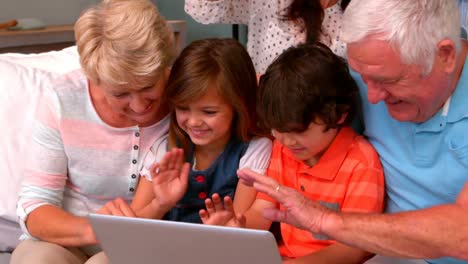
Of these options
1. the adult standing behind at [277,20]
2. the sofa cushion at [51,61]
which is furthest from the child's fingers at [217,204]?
the sofa cushion at [51,61]

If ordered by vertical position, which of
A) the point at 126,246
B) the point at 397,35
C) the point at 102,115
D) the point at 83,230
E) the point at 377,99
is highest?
the point at 397,35

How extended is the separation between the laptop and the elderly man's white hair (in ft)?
1.48

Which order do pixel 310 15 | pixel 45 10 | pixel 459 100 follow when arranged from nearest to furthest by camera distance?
pixel 459 100 → pixel 310 15 → pixel 45 10

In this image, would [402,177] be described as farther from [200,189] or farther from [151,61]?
[151,61]

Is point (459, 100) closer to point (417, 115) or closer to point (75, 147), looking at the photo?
point (417, 115)

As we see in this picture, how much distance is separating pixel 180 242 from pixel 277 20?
0.83 metres

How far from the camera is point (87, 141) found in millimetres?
1600

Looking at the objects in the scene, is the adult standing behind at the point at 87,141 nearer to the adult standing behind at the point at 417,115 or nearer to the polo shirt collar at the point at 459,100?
the adult standing behind at the point at 417,115

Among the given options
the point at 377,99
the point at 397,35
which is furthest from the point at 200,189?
the point at 397,35

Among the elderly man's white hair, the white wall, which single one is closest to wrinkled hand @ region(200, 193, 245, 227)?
the elderly man's white hair

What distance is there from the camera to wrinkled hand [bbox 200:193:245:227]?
1.35 meters

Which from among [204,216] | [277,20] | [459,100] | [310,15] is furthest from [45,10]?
[459,100]

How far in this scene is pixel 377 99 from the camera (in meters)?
1.28

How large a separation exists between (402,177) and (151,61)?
2.10ft
